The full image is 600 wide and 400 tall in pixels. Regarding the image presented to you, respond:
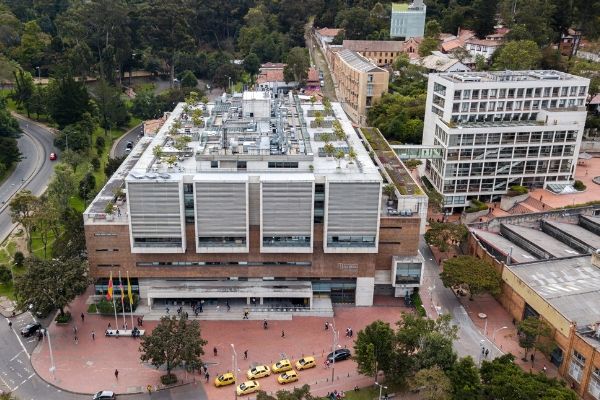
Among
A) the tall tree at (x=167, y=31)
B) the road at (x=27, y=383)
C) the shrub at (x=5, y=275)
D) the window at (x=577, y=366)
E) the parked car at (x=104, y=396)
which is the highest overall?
the tall tree at (x=167, y=31)

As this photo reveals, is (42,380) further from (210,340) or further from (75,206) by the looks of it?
(75,206)

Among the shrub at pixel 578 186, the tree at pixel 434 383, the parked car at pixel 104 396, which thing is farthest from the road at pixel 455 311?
the parked car at pixel 104 396

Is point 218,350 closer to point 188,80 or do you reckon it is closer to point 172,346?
point 172,346

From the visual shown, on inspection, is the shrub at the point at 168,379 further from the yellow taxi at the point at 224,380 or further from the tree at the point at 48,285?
the tree at the point at 48,285

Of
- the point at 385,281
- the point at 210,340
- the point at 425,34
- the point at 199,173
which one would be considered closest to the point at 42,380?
the point at 210,340

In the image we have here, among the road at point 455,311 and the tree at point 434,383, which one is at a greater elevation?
the tree at point 434,383

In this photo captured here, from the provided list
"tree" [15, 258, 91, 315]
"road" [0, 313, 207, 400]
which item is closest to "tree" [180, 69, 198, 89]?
"tree" [15, 258, 91, 315]
